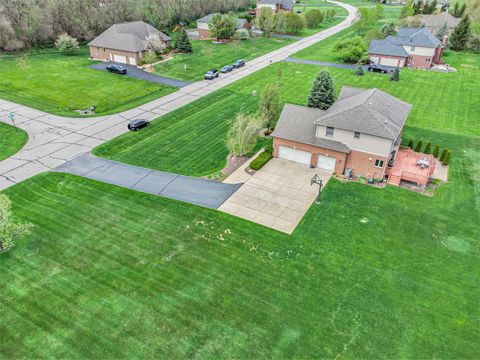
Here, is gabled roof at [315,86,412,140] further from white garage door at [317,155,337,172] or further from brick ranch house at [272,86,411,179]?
white garage door at [317,155,337,172]

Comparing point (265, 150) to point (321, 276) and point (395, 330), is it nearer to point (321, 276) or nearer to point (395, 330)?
point (321, 276)

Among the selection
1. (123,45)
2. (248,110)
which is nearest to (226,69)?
(248,110)

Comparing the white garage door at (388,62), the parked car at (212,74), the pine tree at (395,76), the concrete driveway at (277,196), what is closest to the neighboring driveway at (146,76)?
the parked car at (212,74)

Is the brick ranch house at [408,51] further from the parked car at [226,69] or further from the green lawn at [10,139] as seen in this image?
the green lawn at [10,139]

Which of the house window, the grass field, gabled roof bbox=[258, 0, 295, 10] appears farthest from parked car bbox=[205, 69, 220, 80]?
gabled roof bbox=[258, 0, 295, 10]

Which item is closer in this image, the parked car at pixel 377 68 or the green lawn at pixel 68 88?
the green lawn at pixel 68 88

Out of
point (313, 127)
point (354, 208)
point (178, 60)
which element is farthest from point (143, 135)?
point (178, 60)

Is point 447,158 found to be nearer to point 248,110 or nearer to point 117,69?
point 248,110
